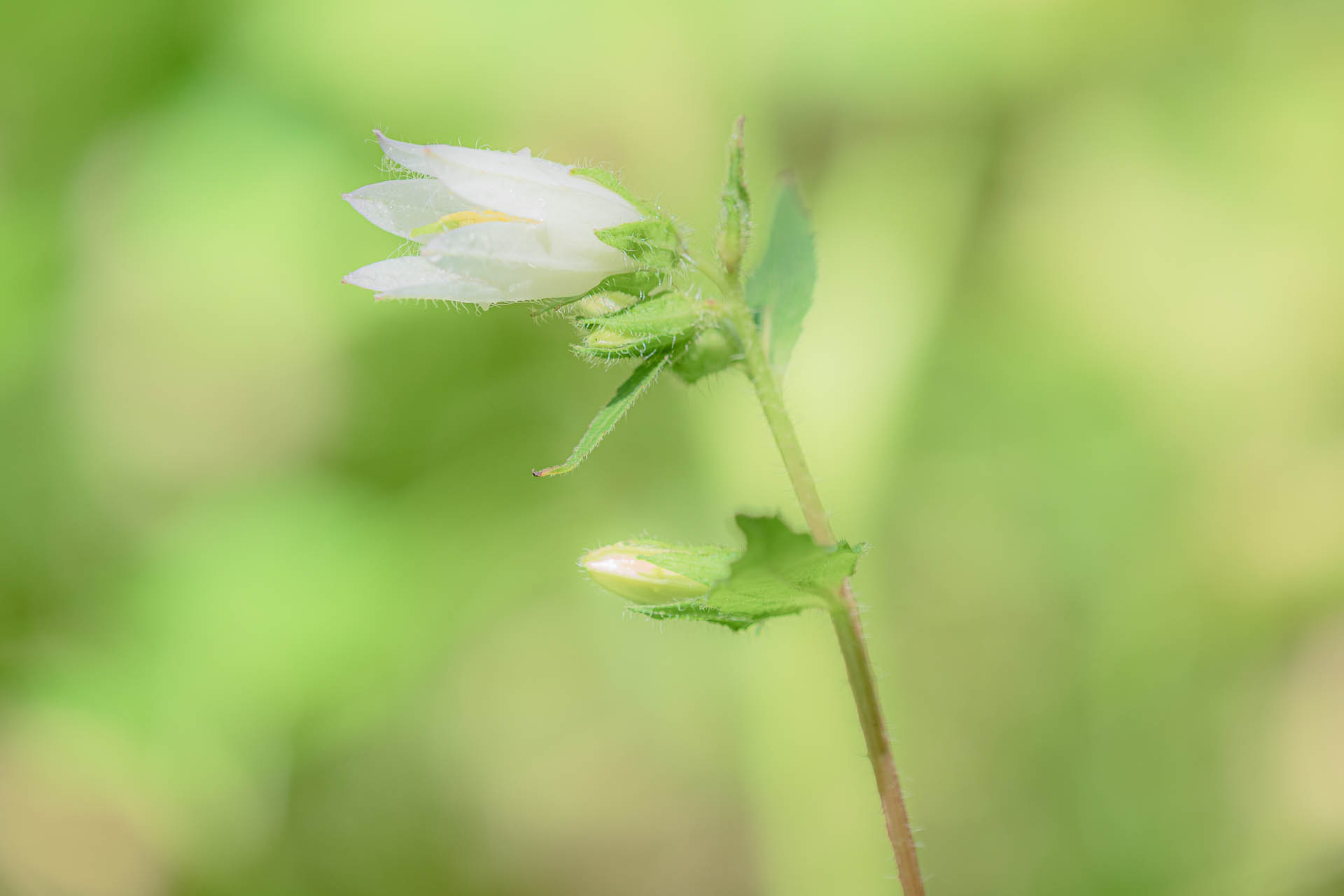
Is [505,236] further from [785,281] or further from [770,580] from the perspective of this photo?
[770,580]

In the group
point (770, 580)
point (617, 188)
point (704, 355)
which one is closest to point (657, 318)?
point (704, 355)

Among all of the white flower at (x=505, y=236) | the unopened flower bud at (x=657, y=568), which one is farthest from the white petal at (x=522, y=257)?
the unopened flower bud at (x=657, y=568)

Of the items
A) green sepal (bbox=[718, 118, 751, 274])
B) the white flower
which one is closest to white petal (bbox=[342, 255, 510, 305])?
the white flower

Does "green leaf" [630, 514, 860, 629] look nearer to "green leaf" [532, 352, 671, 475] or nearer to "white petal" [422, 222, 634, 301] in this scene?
"green leaf" [532, 352, 671, 475]

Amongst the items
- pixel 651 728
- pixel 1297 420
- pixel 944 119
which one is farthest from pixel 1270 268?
pixel 651 728

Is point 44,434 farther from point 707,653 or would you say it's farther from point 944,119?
point 944,119
